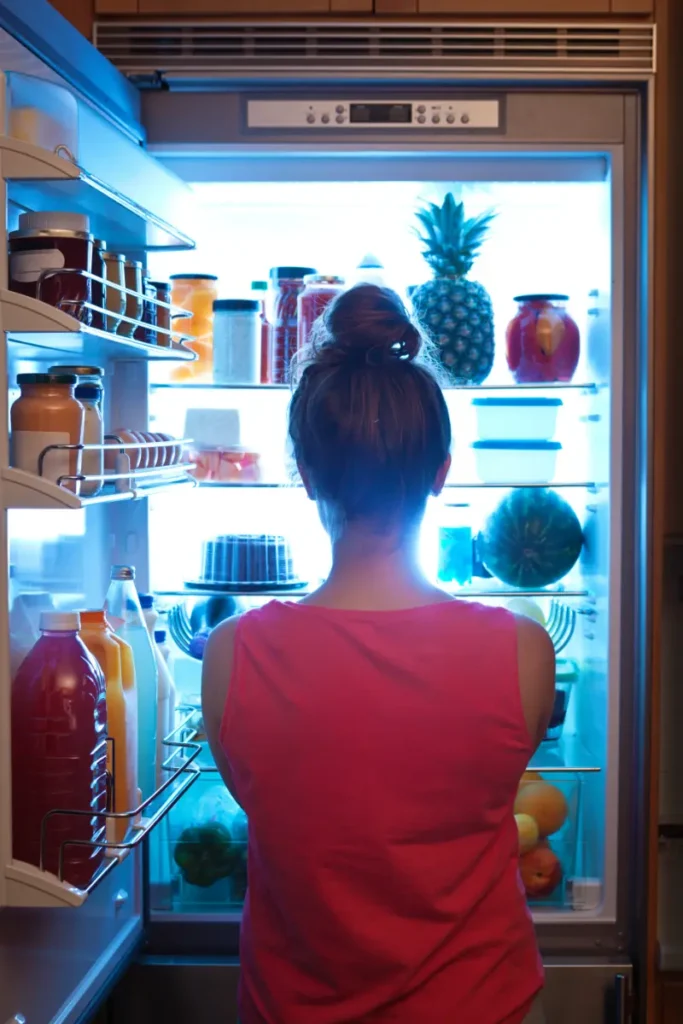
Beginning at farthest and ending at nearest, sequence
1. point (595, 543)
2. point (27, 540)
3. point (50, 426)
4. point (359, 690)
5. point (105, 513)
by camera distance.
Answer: point (595, 543)
point (105, 513)
point (27, 540)
point (50, 426)
point (359, 690)

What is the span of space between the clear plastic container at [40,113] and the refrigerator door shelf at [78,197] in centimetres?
5

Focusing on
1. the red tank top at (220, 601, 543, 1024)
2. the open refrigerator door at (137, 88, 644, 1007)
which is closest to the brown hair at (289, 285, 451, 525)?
the red tank top at (220, 601, 543, 1024)

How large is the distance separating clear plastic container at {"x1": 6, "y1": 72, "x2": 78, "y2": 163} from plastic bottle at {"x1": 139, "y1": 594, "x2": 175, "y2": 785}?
0.78 metres

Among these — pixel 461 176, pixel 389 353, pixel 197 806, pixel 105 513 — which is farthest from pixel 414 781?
pixel 461 176

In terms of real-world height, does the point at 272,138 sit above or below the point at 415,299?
above

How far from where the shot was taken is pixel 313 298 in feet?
6.76

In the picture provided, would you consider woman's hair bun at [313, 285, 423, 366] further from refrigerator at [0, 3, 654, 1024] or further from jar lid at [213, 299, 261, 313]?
jar lid at [213, 299, 261, 313]

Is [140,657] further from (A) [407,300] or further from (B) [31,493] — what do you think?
(A) [407,300]

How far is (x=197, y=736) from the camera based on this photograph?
2.11 m

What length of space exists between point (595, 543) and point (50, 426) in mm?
1166

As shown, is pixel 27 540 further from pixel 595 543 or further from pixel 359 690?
pixel 595 543

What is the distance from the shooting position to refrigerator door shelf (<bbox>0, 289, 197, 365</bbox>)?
3.91 feet

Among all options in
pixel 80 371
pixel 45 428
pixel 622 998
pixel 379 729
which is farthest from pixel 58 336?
pixel 622 998

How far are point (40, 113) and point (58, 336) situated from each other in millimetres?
272
